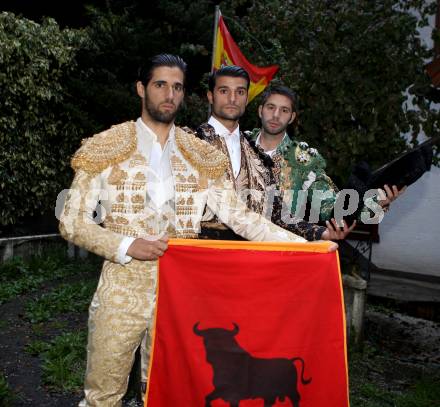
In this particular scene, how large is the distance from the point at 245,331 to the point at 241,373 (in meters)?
0.19

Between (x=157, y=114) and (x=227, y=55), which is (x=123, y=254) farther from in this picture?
(x=227, y=55)

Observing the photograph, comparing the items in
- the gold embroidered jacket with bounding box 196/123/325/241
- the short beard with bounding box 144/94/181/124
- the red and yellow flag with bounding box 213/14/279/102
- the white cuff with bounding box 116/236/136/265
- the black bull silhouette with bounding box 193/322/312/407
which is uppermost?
the red and yellow flag with bounding box 213/14/279/102

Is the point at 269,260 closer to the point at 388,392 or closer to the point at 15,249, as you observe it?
the point at 388,392

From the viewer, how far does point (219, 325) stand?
277cm

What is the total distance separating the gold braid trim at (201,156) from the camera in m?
3.07

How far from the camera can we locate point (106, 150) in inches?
112

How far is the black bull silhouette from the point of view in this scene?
9.00 feet

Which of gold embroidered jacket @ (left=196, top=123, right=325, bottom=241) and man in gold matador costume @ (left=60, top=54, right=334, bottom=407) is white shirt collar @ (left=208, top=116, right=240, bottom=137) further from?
man in gold matador costume @ (left=60, top=54, right=334, bottom=407)

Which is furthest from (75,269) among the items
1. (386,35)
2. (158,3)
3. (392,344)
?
(386,35)

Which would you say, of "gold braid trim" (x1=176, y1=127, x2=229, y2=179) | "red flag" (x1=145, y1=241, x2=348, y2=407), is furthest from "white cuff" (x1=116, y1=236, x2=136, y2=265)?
"gold braid trim" (x1=176, y1=127, x2=229, y2=179)

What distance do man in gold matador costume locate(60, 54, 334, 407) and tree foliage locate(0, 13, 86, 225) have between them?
283 inches

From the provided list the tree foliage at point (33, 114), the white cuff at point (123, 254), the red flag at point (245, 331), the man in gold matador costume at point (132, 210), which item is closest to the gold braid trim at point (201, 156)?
the man in gold matador costume at point (132, 210)

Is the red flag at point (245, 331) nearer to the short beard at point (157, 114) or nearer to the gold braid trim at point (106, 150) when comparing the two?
the gold braid trim at point (106, 150)

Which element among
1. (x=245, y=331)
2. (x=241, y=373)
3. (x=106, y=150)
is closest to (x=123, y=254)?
(x=106, y=150)
